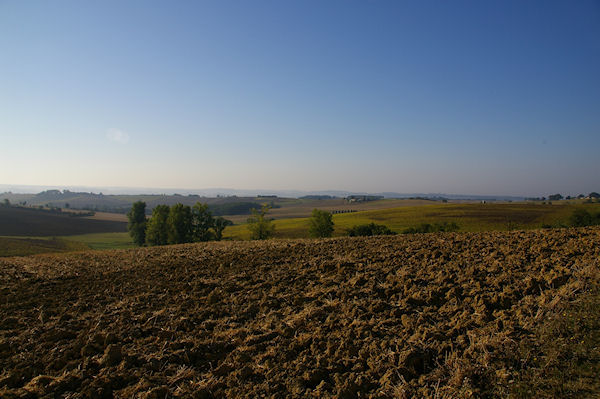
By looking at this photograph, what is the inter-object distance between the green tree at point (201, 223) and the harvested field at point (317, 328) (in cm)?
3781

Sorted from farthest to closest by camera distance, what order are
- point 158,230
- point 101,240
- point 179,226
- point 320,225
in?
1. point 101,240
2. point 158,230
3. point 179,226
4. point 320,225

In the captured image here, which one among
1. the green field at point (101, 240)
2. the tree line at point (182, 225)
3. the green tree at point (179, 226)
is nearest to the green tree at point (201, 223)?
the tree line at point (182, 225)

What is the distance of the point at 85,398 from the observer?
16.3ft

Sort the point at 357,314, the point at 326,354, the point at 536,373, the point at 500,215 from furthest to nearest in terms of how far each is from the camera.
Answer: the point at 500,215 → the point at 357,314 → the point at 326,354 → the point at 536,373

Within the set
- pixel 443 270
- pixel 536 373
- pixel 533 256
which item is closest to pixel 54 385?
pixel 536 373

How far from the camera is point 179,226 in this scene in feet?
155

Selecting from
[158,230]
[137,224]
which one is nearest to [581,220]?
[158,230]

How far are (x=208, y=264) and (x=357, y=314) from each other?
335 inches

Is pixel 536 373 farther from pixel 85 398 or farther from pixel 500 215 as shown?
pixel 500 215

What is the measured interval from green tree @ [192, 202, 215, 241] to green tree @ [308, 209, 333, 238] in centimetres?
1633

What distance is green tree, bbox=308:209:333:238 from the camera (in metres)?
44.3

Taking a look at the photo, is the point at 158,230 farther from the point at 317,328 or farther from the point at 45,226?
the point at 45,226

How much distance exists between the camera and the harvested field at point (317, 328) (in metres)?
4.64

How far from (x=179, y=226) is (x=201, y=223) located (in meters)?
3.50
